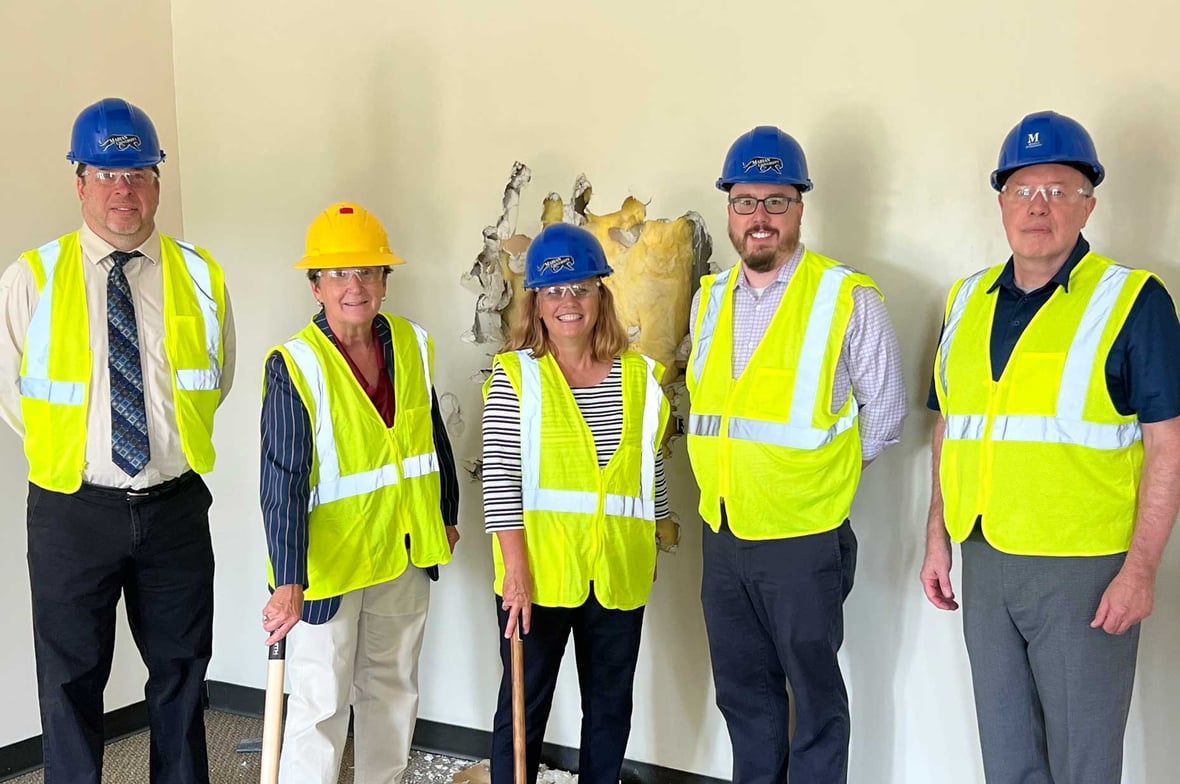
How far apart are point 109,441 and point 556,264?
120 centimetres

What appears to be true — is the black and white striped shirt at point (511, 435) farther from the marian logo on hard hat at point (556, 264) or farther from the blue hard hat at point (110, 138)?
the blue hard hat at point (110, 138)

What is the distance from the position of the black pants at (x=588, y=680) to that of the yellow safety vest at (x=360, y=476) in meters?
0.30

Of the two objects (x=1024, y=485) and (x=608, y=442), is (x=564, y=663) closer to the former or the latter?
(x=608, y=442)

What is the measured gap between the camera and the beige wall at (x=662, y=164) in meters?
2.44

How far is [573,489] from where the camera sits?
235cm

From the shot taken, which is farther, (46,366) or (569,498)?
(46,366)

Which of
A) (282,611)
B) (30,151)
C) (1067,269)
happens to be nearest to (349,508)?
(282,611)

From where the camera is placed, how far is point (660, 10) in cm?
288

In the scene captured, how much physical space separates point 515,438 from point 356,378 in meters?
0.42

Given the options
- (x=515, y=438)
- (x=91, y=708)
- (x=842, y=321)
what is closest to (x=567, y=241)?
(x=515, y=438)

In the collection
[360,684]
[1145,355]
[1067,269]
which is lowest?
[360,684]

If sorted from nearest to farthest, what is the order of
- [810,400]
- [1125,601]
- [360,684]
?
[1125,601] < [810,400] < [360,684]

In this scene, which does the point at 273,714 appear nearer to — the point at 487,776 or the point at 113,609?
the point at 113,609

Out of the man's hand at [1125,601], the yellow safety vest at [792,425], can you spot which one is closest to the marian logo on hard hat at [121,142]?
the yellow safety vest at [792,425]
